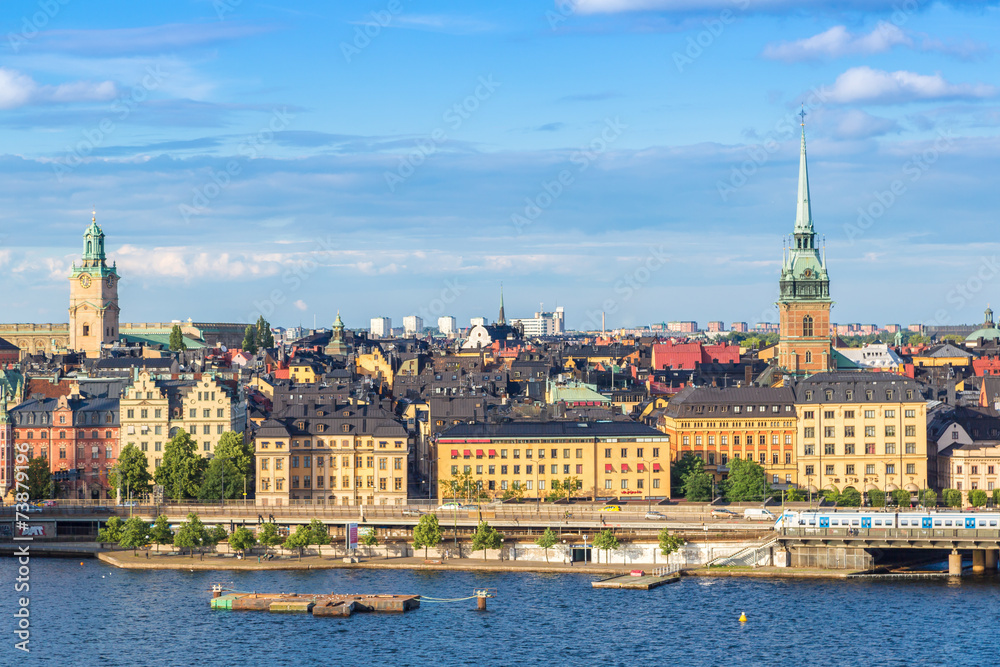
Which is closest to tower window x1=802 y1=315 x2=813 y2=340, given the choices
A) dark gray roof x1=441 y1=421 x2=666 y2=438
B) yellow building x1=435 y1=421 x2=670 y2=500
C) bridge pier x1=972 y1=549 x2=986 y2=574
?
dark gray roof x1=441 y1=421 x2=666 y2=438

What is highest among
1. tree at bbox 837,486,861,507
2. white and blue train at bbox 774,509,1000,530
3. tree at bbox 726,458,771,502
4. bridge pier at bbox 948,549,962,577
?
tree at bbox 726,458,771,502

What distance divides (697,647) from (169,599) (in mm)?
27514

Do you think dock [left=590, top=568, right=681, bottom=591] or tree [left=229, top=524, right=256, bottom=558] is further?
tree [left=229, top=524, right=256, bottom=558]

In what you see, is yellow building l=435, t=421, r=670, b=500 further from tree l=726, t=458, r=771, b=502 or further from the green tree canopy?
the green tree canopy

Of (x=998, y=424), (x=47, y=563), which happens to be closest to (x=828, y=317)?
(x=998, y=424)

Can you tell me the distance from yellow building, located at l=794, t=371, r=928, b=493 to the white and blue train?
27.1 metres

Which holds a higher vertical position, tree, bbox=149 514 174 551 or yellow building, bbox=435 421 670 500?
yellow building, bbox=435 421 670 500

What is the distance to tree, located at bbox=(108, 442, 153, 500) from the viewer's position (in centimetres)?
11725

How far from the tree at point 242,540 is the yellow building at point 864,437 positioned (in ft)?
145

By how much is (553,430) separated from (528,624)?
126ft

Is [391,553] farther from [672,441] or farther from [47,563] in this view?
[672,441]

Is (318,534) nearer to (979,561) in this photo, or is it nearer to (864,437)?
(979,561)

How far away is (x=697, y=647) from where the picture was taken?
77.6 m

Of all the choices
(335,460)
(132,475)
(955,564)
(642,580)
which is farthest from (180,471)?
(955,564)
